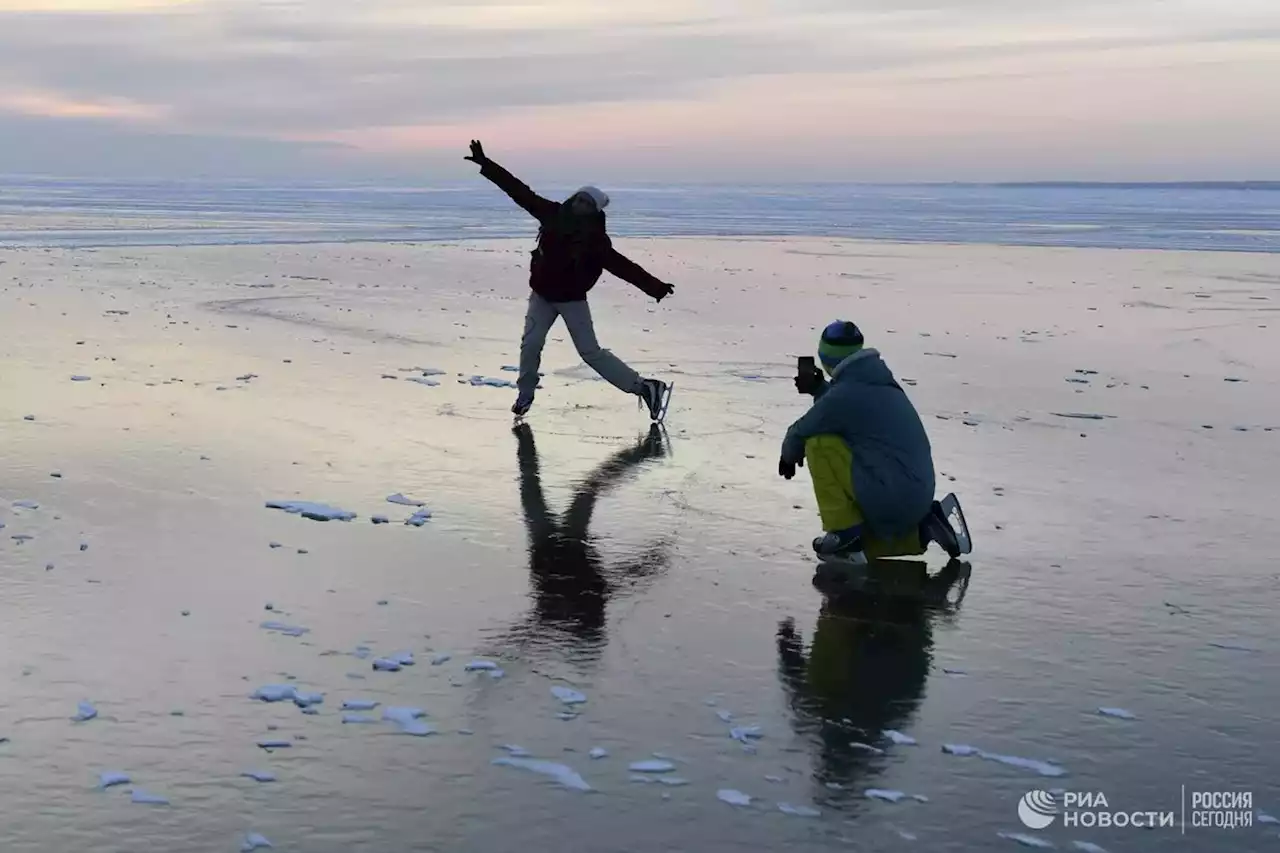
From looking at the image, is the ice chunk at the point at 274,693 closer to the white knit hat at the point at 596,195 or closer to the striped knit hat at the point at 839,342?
the striped knit hat at the point at 839,342


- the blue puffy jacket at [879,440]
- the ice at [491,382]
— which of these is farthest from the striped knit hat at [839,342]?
the ice at [491,382]

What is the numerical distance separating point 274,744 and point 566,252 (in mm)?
6435

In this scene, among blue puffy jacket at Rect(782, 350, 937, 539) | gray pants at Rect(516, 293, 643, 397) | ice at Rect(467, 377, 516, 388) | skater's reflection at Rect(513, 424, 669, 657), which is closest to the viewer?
skater's reflection at Rect(513, 424, 669, 657)

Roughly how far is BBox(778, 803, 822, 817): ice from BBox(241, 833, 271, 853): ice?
57.5 inches

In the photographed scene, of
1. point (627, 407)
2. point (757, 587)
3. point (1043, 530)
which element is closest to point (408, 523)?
point (757, 587)

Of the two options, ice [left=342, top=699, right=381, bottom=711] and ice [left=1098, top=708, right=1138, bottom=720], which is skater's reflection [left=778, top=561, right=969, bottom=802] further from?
ice [left=342, top=699, right=381, bottom=711]

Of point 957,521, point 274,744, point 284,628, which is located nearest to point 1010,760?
point 274,744

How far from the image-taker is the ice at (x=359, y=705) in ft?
16.9

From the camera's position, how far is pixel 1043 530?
791 centimetres

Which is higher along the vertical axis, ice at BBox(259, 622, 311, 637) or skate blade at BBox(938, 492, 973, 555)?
skate blade at BBox(938, 492, 973, 555)

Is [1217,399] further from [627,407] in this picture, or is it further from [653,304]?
[653,304]

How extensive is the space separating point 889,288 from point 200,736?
59.6 feet

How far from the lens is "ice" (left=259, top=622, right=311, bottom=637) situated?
594cm

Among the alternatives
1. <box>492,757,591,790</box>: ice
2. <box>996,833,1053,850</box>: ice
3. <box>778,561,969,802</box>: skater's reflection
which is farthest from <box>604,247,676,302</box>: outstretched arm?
<box>996,833,1053,850</box>: ice
